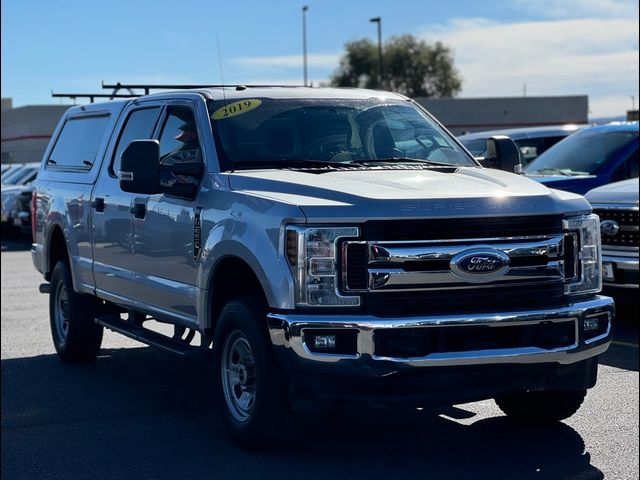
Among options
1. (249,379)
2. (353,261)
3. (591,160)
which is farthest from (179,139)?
(591,160)

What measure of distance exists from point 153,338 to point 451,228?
2812mm

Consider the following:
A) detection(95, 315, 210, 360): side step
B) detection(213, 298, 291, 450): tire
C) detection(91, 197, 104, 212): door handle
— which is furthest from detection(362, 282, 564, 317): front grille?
detection(91, 197, 104, 212): door handle

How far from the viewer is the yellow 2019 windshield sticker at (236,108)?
7.27 meters

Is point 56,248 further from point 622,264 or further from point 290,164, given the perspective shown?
point 622,264

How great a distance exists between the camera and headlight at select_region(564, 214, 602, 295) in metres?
6.10

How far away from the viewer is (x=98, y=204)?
8.56 m

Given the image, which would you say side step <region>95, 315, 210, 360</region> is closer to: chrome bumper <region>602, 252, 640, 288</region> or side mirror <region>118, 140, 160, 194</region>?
side mirror <region>118, 140, 160, 194</region>

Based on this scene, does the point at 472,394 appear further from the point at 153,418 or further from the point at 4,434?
the point at 4,434

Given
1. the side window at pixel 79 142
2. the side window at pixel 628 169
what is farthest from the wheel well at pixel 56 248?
the side window at pixel 628 169

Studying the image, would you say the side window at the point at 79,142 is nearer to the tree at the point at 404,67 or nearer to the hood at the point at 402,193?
the hood at the point at 402,193

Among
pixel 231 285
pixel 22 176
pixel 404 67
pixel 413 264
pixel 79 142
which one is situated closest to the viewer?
pixel 413 264

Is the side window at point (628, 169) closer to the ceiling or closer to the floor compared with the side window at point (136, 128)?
closer to the floor

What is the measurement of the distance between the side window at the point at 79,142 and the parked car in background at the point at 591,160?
5.23 metres

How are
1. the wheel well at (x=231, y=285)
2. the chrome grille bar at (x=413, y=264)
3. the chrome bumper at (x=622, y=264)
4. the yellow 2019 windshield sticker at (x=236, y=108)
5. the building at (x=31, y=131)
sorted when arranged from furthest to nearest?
the building at (x=31, y=131) → the chrome bumper at (x=622, y=264) → the yellow 2019 windshield sticker at (x=236, y=108) → the wheel well at (x=231, y=285) → the chrome grille bar at (x=413, y=264)
